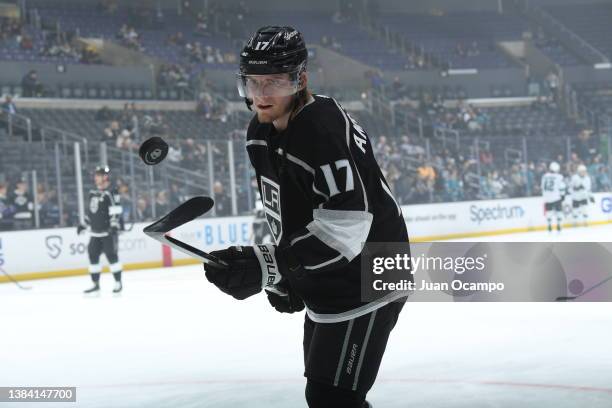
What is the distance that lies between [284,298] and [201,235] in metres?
12.0

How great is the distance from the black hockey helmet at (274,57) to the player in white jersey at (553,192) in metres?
16.7

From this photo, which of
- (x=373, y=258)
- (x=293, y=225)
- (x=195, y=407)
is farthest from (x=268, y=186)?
(x=195, y=407)

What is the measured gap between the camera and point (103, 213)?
11188 millimetres

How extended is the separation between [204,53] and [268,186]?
856 inches

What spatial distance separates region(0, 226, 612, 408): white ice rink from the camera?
474 centimetres

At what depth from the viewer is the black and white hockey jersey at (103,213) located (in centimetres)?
1117

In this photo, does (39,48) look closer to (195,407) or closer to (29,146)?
(29,146)

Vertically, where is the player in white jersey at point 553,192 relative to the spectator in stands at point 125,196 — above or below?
below

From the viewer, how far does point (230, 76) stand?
23.5m

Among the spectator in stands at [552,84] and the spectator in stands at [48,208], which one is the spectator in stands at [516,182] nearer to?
the spectator in stands at [552,84]

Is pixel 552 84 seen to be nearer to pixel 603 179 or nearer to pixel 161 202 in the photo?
pixel 603 179

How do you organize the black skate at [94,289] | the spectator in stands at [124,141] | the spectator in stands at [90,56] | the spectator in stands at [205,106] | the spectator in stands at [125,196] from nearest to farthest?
the black skate at [94,289] < the spectator in stands at [125,196] < the spectator in stands at [124,141] < the spectator in stands at [205,106] < the spectator in stands at [90,56]

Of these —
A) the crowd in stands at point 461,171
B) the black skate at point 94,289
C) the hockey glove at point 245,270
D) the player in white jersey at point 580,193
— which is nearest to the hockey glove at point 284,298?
Result: the hockey glove at point 245,270

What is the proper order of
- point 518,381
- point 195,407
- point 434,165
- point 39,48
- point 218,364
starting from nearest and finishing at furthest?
point 195,407 → point 518,381 → point 218,364 → point 434,165 → point 39,48
